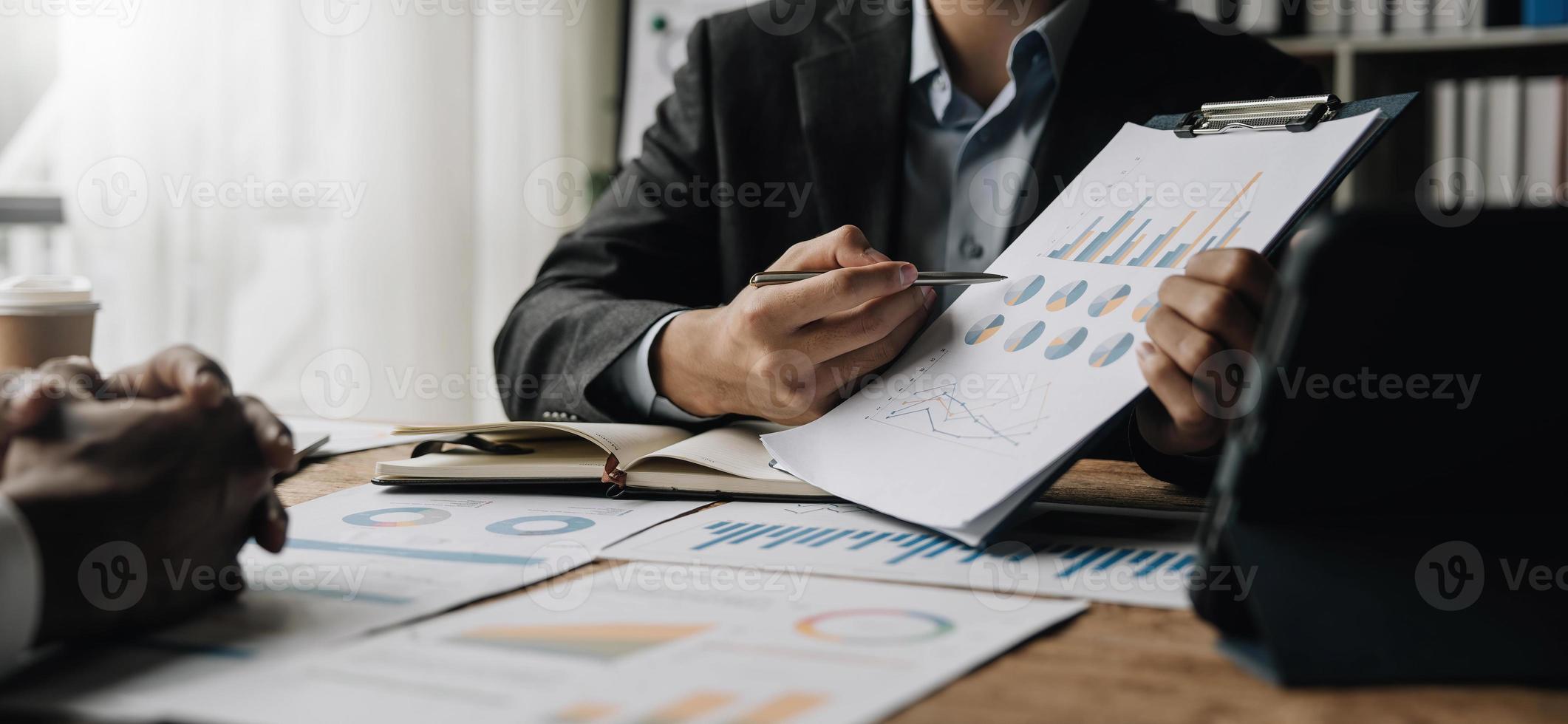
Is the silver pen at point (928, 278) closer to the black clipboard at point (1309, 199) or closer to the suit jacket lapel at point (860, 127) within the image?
the black clipboard at point (1309, 199)

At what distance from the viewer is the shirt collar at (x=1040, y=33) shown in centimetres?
117

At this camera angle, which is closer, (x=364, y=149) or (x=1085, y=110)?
(x=1085, y=110)

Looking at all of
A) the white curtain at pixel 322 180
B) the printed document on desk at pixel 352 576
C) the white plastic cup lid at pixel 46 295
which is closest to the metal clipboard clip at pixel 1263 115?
the printed document on desk at pixel 352 576

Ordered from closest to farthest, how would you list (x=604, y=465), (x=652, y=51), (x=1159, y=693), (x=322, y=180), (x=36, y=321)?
(x=1159, y=693) → (x=604, y=465) → (x=36, y=321) → (x=322, y=180) → (x=652, y=51)

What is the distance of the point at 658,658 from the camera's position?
1.29 feet

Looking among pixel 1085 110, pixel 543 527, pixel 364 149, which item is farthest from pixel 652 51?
pixel 543 527

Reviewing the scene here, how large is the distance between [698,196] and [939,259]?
0.93 feet

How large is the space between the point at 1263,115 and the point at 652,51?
1.81 m

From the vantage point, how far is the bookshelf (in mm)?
1859

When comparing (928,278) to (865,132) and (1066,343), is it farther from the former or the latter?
(865,132)

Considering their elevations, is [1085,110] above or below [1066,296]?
above

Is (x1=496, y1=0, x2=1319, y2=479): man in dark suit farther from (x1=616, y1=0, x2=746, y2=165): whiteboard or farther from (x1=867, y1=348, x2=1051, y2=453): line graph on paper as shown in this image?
(x1=616, y1=0, x2=746, y2=165): whiteboard

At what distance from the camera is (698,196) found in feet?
4.21

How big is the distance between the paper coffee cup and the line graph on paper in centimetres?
62
